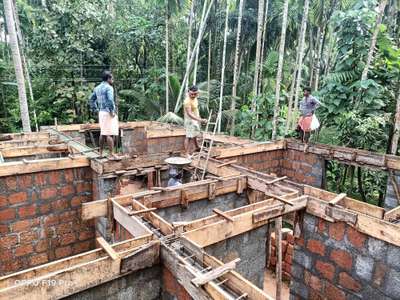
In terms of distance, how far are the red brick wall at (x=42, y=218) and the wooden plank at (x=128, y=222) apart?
189 cm

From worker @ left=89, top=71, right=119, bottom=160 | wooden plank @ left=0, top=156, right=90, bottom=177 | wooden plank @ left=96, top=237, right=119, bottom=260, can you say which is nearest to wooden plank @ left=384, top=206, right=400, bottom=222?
wooden plank @ left=96, top=237, right=119, bottom=260

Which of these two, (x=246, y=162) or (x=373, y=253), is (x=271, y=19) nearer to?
(x=246, y=162)

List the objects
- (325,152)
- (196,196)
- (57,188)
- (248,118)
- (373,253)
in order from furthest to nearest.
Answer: (248,118) < (325,152) < (57,188) < (196,196) < (373,253)

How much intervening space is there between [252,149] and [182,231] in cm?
422

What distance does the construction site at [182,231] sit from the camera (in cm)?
244

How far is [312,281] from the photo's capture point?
12.7 ft

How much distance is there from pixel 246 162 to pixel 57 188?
3811 mm

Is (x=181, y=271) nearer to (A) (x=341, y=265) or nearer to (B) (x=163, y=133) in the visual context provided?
(A) (x=341, y=265)

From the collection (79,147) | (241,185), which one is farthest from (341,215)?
(79,147)

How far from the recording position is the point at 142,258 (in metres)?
2.65

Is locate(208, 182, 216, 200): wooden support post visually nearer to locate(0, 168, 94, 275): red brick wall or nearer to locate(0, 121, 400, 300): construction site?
locate(0, 121, 400, 300): construction site

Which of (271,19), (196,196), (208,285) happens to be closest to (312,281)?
(196,196)

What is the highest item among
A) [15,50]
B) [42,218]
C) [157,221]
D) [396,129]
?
[15,50]

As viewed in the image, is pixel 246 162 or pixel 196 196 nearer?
pixel 196 196
